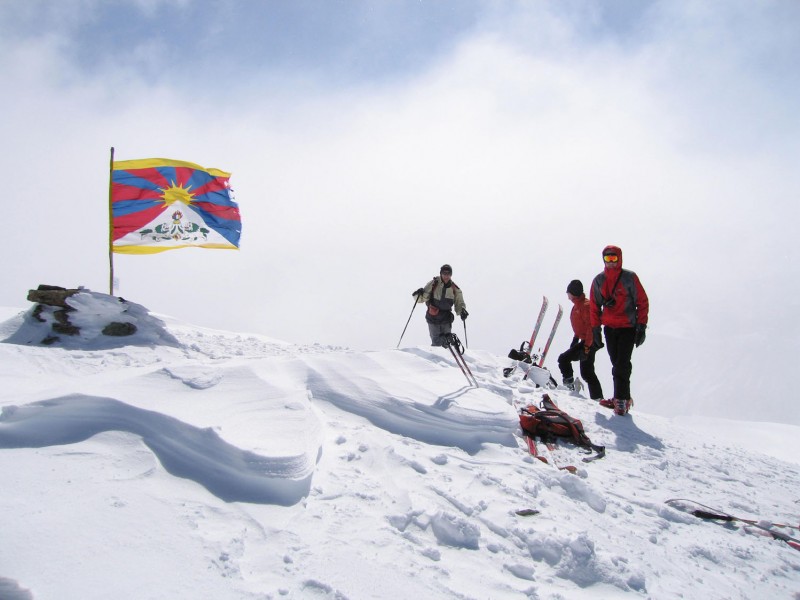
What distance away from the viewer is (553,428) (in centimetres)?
506

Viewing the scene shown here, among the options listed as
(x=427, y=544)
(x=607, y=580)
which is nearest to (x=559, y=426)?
(x=607, y=580)

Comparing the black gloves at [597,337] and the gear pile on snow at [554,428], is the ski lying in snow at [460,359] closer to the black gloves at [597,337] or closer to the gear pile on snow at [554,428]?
the gear pile on snow at [554,428]

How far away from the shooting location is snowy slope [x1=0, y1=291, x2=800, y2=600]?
221 cm

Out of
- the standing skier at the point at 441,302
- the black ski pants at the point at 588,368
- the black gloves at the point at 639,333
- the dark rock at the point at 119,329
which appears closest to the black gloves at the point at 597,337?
the black ski pants at the point at 588,368

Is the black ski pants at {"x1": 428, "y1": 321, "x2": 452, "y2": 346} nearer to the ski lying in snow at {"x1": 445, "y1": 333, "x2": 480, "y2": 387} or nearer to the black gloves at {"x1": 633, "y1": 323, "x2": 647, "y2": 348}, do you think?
the ski lying in snow at {"x1": 445, "y1": 333, "x2": 480, "y2": 387}

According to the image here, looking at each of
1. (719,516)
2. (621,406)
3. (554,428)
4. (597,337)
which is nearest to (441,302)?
(597,337)

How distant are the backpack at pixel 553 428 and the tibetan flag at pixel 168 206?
851 centimetres

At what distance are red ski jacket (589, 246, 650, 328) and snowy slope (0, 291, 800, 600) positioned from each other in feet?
6.55

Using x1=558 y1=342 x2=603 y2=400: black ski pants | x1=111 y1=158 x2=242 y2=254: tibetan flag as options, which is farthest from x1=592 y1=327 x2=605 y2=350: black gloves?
x1=111 y1=158 x2=242 y2=254: tibetan flag

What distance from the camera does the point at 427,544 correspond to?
273 centimetres

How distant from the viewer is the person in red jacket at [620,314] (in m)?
6.56

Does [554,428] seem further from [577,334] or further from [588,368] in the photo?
[577,334]

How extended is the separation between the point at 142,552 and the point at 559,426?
406cm

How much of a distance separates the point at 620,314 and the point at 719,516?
329 centimetres
